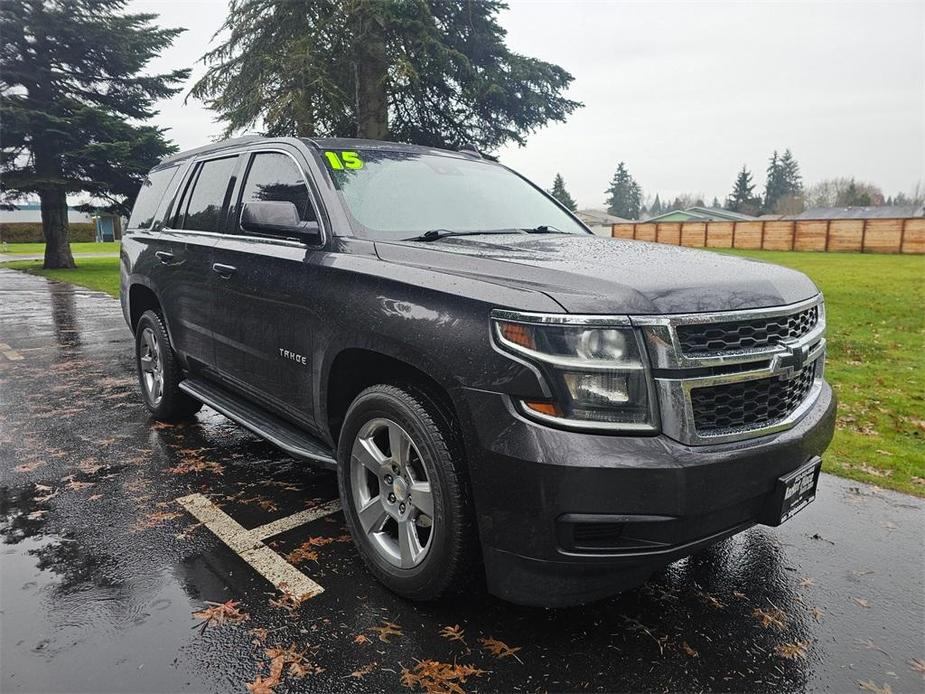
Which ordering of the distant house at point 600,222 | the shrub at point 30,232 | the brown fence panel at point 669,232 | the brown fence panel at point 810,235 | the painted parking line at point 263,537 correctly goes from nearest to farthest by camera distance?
the painted parking line at point 263,537
the brown fence panel at point 810,235
the brown fence panel at point 669,232
the distant house at point 600,222
the shrub at point 30,232

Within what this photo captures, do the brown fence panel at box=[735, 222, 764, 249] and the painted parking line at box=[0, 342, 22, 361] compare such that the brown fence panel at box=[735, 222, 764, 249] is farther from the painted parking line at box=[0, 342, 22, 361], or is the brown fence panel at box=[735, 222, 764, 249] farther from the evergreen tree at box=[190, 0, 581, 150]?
the painted parking line at box=[0, 342, 22, 361]

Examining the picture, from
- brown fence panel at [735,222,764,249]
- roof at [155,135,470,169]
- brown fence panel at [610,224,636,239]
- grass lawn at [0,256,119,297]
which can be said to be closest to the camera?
roof at [155,135,470,169]

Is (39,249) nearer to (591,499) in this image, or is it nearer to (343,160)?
(343,160)

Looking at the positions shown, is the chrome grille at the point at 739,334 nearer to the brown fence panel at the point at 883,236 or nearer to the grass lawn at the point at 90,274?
the grass lawn at the point at 90,274

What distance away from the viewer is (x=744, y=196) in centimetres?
10488

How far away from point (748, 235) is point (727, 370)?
41903 millimetres

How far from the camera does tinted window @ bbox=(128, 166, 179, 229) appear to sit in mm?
5418

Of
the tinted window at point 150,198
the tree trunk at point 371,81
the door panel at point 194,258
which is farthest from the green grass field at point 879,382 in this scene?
the tree trunk at point 371,81

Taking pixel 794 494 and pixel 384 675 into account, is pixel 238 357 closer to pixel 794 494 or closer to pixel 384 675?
pixel 384 675

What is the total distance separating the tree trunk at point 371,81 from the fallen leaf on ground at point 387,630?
1505 cm

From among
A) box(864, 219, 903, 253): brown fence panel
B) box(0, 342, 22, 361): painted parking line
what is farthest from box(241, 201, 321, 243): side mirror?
box(864, 219, 903, 253): brown fence panel

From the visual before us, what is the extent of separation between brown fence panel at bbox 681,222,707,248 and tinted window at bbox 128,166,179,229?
40300 mm

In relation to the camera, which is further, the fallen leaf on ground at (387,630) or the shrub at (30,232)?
the shrub at (30,232)

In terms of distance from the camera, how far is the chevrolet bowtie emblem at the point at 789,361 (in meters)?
2.47
